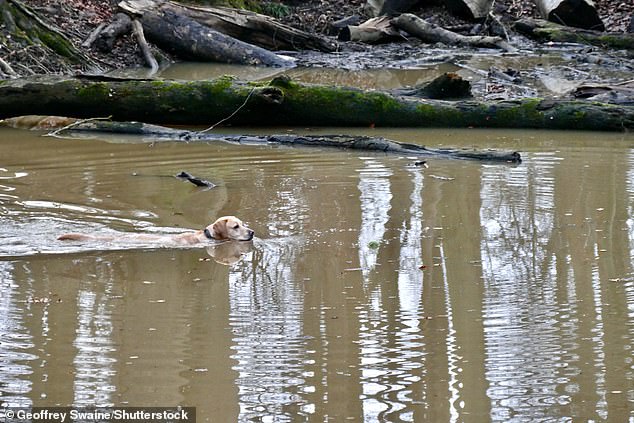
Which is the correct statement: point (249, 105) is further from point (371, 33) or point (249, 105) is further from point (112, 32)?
point (371, 33)

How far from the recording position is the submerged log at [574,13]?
23984mm

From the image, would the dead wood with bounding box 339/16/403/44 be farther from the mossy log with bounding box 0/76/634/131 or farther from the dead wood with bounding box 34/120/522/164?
the dead wood with bounding box 34/120/522/164

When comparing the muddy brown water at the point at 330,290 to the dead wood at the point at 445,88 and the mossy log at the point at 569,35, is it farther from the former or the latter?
the mossy log at the point at 569,35

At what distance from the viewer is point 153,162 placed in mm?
11578

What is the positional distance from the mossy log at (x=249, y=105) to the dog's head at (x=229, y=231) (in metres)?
5.74

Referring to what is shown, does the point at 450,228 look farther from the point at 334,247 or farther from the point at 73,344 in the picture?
the point at 73,344

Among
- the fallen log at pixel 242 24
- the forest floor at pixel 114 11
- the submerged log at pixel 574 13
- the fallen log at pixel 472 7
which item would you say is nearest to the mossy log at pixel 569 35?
the submerged log at pixel 574 13

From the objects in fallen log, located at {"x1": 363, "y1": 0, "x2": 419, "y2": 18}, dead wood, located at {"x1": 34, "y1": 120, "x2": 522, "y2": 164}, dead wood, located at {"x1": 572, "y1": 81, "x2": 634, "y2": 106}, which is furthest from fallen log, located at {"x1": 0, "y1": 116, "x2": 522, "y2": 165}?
fallen log, located at {"x1": 363, "y1": 0, "x2": 419, "y2": 18}

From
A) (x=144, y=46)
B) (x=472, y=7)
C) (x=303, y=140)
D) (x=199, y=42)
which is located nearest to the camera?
(x=303, y=140)

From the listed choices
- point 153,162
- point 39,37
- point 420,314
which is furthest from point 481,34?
point 420,314

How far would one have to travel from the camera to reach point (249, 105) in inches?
545

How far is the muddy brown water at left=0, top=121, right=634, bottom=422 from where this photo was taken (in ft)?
15.7

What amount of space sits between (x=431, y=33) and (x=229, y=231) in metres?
17.1

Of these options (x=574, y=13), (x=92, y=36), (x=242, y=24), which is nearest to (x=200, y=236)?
(x=92, y=36)
